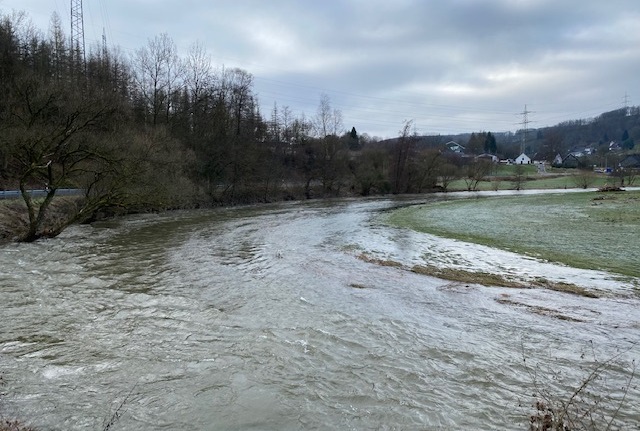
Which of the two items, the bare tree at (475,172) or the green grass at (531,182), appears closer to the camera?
the green grass at (531,182)

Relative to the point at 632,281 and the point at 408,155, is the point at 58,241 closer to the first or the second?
the point at 632,281

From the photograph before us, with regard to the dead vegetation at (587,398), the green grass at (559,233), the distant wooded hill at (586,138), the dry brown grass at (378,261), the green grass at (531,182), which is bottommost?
the dead vegetation at (587,398)

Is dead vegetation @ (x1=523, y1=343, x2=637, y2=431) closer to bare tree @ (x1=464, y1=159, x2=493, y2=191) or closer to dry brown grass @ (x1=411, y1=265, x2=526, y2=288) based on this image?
dry brown grass @ (x1=411, y1=265, x2=526, y2=288)

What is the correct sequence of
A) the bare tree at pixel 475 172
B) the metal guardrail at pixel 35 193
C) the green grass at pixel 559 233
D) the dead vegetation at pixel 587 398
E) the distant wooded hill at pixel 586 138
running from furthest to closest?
the distant wooded hill at pixel 586 138 → the bare tree at pixel 475 172 → the metal guardrail at pixel 35 193 → the green grass at pixel 559 233 → the dead vegetation at pixel 587 398

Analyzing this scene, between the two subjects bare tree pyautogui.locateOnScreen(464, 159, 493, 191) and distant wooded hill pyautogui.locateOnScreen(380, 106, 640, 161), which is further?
distant wooded hill pyautogui.locateOnScreen(380, 106, 640, 161)

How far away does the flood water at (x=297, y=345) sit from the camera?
559 cm

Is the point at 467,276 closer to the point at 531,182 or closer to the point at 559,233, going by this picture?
the point at 559,233

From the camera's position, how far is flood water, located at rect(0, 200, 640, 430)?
5594 millimetres

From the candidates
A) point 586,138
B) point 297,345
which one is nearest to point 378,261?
point 297,345

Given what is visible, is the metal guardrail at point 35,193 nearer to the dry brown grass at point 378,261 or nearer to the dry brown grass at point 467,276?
the dry brown grass at point 378,261

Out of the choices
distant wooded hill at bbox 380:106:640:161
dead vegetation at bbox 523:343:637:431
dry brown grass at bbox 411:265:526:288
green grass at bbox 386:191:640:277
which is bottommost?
dead vegetation at bbox 523:343:637:431

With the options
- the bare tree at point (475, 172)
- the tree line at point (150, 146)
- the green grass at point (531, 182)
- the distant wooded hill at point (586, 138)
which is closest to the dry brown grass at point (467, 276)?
the tree line at point (150, 146)

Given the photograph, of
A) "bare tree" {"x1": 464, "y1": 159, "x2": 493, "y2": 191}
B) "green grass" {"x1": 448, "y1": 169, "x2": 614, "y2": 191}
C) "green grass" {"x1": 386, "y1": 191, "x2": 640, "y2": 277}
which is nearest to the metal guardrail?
"green grass" {"x1": 386, "y1": 191, "x2": 640, "y2": 277}

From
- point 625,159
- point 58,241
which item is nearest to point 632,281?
point 58,241
